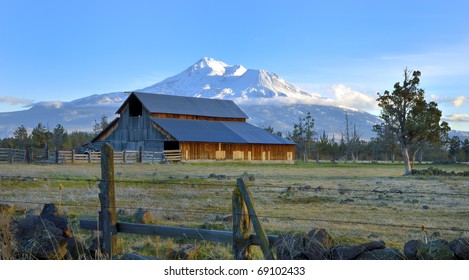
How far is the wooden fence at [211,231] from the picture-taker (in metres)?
7.11

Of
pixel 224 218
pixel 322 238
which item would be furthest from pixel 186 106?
pixel 322 238

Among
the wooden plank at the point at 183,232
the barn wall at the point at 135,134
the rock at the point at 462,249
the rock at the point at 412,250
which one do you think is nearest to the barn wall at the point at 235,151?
the barn wall at the point at 135,134

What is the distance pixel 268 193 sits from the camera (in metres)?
21.5

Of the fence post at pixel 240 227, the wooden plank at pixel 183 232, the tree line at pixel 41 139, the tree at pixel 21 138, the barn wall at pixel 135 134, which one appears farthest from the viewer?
the tree at pixel 21 138

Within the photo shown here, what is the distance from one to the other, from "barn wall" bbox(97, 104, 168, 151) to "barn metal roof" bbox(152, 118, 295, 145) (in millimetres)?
1376

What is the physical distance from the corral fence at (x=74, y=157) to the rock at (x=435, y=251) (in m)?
45.5

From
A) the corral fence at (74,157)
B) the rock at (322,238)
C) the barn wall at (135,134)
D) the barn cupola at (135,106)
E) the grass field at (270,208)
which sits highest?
the barn cupola at (135,106)

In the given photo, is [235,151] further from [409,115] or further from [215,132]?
[409,115]

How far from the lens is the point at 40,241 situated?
8.55 m

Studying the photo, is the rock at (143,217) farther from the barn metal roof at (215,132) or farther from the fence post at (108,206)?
the barn metal roof at (215,132)

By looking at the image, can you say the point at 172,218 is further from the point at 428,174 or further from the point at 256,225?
the point at 428,174

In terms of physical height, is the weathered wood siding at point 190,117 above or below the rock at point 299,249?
above

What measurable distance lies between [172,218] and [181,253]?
5.13 m
